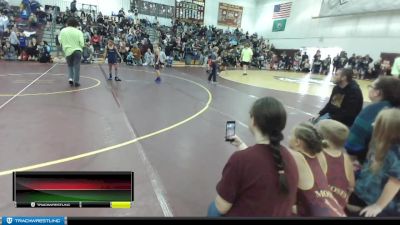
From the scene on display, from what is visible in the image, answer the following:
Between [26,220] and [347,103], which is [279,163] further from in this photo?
[347,103]

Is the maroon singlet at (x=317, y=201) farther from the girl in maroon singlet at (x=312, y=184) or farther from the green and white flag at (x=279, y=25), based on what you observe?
the green and white flag at (x=279, y=25)

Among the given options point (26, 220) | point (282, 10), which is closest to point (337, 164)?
point (26, 220)

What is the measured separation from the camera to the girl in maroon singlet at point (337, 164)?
1.84 metres

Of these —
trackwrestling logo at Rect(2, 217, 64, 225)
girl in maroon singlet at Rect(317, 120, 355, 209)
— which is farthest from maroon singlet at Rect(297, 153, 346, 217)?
trackwrestling logo at Rect(2, 217, 64, 225)

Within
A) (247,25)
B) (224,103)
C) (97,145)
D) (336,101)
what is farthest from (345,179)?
(247,25)

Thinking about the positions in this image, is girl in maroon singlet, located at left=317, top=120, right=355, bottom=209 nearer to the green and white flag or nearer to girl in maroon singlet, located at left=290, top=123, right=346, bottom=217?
girl in maroon singlet, located at left=290, top=123, right=346, bottom=217

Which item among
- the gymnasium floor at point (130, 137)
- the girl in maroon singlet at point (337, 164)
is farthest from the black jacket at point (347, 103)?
the girl in maroon singlet at point (337, 164)

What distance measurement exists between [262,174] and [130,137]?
2.94 m

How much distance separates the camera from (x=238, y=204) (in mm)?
1434

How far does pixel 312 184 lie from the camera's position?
163 cm

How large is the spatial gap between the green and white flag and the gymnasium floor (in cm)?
1861

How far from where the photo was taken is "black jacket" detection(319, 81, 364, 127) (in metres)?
3.52

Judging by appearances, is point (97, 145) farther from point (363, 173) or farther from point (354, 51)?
point (354, 51)

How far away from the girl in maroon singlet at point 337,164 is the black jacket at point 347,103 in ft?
5.23
